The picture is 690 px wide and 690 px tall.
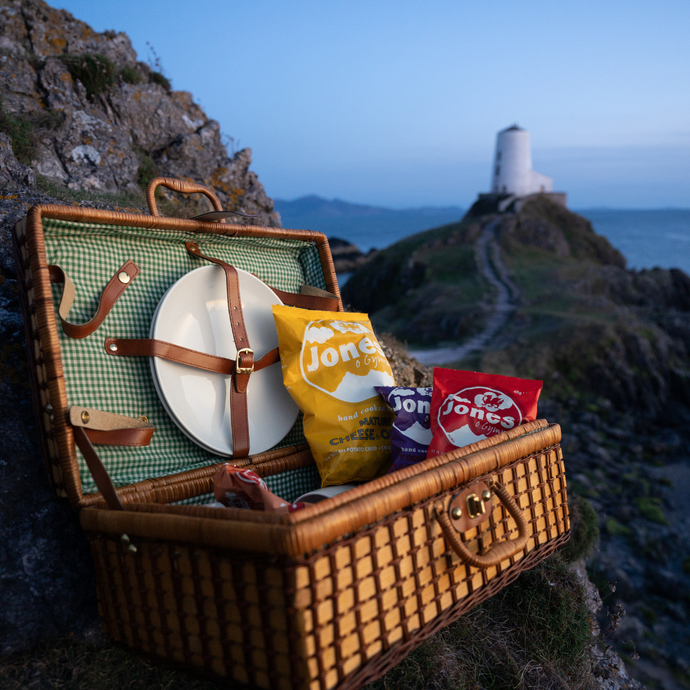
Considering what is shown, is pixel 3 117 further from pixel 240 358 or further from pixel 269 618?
pixel 269 618

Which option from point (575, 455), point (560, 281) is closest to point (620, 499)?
point (575, 455)

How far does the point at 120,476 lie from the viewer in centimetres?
175

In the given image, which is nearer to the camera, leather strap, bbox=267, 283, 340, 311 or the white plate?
the white plate

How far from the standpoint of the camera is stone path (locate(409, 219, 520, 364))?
16.5 meters

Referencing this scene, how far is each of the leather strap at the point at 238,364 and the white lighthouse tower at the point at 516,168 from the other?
147 ft

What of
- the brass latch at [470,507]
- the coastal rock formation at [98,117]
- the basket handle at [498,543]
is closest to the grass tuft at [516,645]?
the basket handle at [498,543]

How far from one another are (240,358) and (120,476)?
59 cm

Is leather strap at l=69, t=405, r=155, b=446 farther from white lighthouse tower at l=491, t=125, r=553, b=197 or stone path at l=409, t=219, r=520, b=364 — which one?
white lighthouse tower at l=491, t=125, r=553, b=197

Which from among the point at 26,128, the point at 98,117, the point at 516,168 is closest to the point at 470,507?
the point at 26,128

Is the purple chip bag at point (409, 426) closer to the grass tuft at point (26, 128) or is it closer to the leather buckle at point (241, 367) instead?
the leather buckle at point (241, 367)

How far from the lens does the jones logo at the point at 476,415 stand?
1915 mm

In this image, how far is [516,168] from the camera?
143 ft

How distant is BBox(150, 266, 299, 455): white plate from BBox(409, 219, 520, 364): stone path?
614cm

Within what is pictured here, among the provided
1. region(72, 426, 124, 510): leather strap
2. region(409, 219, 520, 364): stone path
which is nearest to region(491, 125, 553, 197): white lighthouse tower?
region(409, 219, 520, 364): stone path
